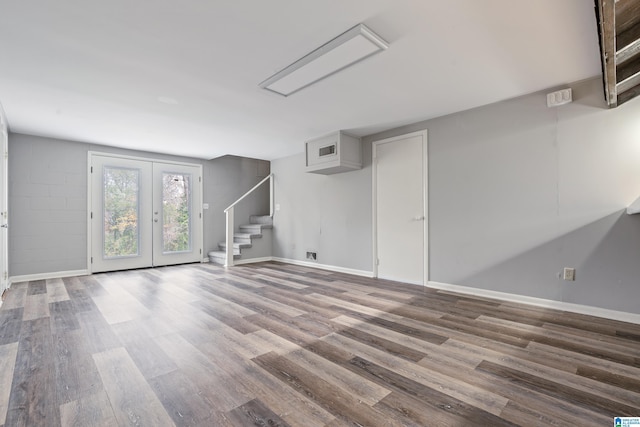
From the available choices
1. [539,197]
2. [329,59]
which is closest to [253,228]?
[329,59]

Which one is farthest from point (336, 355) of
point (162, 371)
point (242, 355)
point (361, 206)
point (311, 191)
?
point (311, 191)

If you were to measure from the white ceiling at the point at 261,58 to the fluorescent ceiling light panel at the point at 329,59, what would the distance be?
0.18ft

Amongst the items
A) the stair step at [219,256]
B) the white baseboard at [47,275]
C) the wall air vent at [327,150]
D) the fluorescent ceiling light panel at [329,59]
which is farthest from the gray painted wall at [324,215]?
the white baseboard at [47,275]

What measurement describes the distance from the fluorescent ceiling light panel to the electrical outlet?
2.88m

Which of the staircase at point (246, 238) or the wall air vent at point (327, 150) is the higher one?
the wall air vent at point (327, 150)

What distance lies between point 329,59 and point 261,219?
5.23 meters

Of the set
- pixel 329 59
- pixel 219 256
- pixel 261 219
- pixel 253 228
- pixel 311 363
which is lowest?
pixel 311 363

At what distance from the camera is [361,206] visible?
4.97 metres

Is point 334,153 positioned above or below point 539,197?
above

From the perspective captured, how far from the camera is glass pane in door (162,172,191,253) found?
6.02m

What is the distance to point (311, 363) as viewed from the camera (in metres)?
1.97

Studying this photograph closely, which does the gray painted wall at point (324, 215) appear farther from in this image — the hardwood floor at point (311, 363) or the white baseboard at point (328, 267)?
the hardwood floor at point (311, 363)

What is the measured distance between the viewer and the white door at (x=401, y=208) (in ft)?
13.7

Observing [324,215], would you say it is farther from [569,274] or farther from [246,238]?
[569,274]
